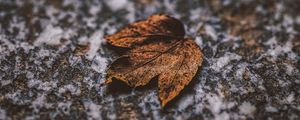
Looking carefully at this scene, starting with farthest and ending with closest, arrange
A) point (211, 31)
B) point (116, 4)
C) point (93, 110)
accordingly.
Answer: point (116, 4), point (211, 31), point (93, 110)

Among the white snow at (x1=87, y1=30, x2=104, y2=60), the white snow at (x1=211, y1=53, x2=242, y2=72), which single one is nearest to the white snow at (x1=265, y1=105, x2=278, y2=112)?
the white snow at (x1=211, y1=53, x2=242, y2=72)

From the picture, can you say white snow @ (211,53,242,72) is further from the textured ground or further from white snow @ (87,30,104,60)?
white snow @ (87,30,104,60)

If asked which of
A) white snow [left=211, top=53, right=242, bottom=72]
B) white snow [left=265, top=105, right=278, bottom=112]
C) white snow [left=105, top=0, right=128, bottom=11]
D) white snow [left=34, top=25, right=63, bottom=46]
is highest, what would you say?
white snow [left=105, top=0, right=128, bottom=11]

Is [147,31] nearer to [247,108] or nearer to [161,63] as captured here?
[161,63]

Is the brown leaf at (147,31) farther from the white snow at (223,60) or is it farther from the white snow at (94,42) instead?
the white snow at (223,60)

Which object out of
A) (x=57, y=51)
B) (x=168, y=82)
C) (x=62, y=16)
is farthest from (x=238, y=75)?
(x=62, y=16)

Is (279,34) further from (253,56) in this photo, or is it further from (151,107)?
(151,107)

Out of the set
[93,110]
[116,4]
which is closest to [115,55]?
[93,110]

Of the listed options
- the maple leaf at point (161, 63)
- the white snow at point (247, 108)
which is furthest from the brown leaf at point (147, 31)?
the white snow at point (247, 108)
